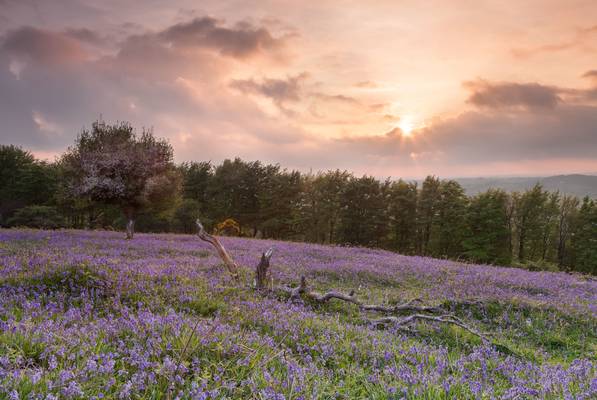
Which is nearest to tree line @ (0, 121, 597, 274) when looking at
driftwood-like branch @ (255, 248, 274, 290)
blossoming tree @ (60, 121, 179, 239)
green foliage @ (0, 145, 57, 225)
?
green foliage @ (0, 145, 57, 225)

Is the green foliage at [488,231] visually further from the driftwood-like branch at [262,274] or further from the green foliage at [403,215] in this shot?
the driftwood-like branch at [262,274]

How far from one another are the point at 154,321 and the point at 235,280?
17.6 feet

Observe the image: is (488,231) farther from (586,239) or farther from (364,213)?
(364,213)

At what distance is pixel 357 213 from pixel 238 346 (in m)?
60.4

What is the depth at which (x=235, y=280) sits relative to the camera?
995 centimetres

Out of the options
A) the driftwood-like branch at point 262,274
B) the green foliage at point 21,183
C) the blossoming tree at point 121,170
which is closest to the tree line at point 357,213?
the green foliage at point 21,183

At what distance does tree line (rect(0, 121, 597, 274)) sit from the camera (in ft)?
184

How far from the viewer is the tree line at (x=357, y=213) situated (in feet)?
184

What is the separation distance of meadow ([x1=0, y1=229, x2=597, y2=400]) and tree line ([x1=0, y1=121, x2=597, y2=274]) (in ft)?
136

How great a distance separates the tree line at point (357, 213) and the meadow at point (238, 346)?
41580mm

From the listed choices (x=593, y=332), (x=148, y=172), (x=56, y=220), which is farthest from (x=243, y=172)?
(x=593, y=332)

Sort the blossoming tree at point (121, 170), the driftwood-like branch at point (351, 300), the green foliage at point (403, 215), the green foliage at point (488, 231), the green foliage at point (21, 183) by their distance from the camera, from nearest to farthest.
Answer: the driftwood-like branch at point (351, 300) → the blossoming tree at point (121, 170) → the green foliage at point (488, 231) → the green foliage at point (21, 183) → the green foliage at point (403, 215)

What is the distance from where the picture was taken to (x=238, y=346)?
4113 millimetres

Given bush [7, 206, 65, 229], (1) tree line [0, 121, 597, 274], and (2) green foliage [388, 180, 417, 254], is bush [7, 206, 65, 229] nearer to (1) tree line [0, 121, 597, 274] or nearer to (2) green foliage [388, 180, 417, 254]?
(1) tree line [0, 121, 597, 274]
